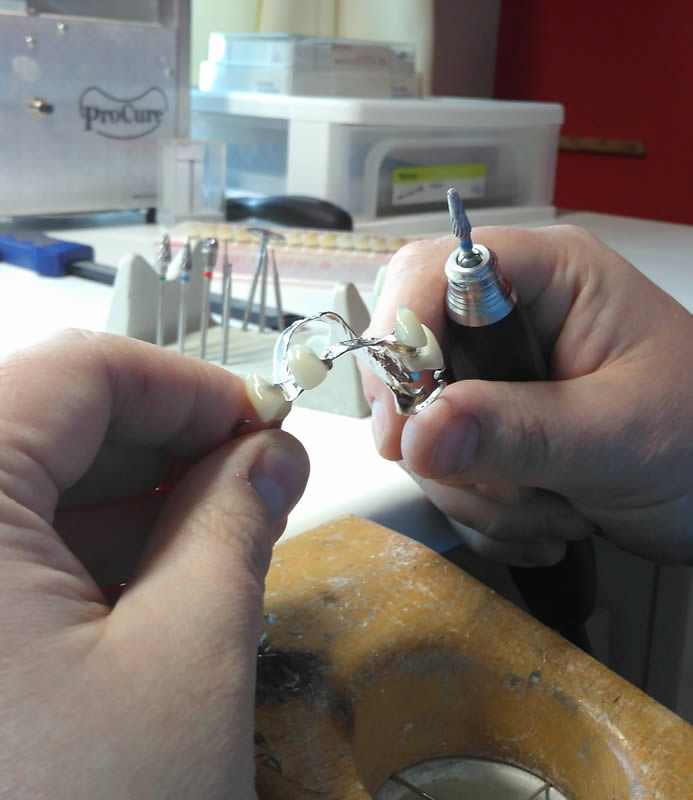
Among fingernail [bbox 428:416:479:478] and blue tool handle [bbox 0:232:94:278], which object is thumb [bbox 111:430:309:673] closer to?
fingernail [bbox 428:416:479:478]

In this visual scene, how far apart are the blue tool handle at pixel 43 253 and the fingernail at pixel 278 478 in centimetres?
69

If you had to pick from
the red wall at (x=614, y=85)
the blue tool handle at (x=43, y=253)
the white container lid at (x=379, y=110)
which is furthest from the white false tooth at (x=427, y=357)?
the red wall at (x=614, y=85)

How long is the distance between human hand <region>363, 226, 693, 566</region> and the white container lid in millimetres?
776

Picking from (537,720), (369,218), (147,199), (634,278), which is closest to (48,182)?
(147,199)

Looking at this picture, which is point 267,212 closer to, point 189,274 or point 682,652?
point 189,274

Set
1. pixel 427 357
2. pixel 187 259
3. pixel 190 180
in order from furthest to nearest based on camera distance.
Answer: pixel 190 180, pixel 187 259, pixel 427 357

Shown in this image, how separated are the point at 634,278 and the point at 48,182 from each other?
2.83 ft

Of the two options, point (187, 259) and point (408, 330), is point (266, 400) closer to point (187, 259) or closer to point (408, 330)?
point (408, 330)

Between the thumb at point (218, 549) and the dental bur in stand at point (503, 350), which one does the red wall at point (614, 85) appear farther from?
the thumb at point (218, 549)

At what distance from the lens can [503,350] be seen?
16.7 inches

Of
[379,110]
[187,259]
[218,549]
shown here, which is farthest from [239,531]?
[379,110]

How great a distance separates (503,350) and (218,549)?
19 centimetres

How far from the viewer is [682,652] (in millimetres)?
590

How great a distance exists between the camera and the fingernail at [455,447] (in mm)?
395
